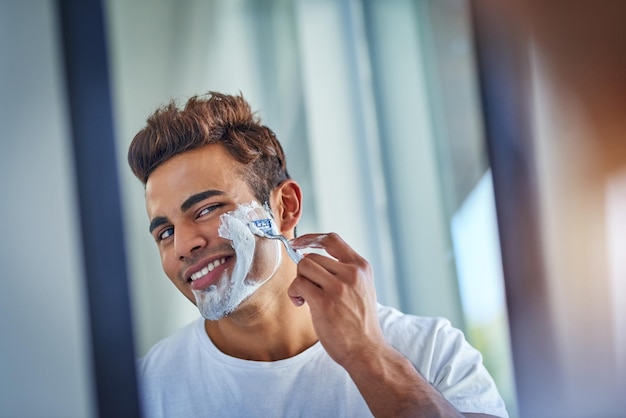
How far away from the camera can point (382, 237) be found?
54.3 inches

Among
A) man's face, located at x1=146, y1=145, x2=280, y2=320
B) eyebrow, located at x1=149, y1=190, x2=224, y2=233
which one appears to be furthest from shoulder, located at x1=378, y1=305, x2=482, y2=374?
eyebrow, located at x1=149, y1=190, x2=224, y2=233

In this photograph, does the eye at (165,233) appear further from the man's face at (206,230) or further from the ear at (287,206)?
the ear at (287,206)

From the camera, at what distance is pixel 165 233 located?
1.04m

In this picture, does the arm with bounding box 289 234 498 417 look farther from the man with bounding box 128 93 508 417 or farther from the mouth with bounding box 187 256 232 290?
the mouth with bounding box 187 256 232 290

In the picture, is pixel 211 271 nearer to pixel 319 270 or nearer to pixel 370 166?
pixel 319 270

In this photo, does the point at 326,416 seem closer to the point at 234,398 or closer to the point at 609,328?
the point at 234,398

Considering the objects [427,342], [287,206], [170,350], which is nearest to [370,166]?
[287,206]

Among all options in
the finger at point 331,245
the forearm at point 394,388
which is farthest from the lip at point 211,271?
the forearm at point 394,388

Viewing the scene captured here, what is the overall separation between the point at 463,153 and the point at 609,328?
16.8 inches

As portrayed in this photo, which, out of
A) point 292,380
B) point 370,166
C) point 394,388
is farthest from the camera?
point 370,166

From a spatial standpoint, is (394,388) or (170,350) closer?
(394,388)

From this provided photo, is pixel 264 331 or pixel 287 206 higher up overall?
pixel 287 206

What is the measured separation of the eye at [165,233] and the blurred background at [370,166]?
4cm

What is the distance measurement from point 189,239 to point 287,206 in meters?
0.18
